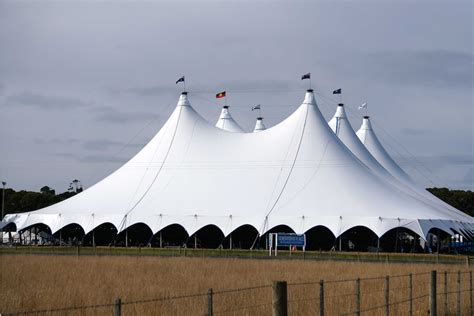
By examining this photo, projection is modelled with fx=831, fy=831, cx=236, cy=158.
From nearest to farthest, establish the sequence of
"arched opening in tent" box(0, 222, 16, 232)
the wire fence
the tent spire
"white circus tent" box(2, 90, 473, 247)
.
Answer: the wire fence, "white circus tent" box(2, 90, 473, 247), "arched opening in tent" box(0, 222, 16, 232), the tent spire

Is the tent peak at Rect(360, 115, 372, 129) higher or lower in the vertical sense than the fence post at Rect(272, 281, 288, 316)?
higher

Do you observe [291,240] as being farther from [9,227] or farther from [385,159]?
[385,159]

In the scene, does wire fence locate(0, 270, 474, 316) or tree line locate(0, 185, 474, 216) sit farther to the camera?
tree line locate(0, 185, 474, 216)

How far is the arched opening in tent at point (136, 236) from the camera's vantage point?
47.8m

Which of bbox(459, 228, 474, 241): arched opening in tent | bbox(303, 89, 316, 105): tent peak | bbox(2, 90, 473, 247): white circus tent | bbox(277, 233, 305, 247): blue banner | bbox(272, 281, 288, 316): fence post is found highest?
bbox(303, 89, 316, 105): tent peak

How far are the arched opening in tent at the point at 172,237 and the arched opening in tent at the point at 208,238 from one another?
3.12ft

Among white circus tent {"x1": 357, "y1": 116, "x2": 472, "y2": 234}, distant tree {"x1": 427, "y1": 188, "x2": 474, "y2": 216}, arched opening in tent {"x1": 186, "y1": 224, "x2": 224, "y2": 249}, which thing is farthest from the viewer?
distant tree {"x1": 427, "y1": 188, "x2": 474, "y2": 216}

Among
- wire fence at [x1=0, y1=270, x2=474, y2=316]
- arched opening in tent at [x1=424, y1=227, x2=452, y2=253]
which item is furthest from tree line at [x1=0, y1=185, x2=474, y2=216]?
wire fence at [x1=0, y1=270, x2=474, y2=316]

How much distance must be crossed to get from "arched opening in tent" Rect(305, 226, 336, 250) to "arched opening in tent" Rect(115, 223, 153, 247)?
9.48m

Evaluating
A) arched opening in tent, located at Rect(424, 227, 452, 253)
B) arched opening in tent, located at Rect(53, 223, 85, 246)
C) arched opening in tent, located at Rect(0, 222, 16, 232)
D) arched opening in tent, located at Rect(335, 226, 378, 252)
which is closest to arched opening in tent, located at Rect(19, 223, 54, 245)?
arched opening in tent, located at Rect(0, 222, 16, 232)

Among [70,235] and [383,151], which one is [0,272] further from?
[383,151]

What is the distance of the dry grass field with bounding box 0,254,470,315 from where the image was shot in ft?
43.5

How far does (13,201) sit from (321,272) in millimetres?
70899

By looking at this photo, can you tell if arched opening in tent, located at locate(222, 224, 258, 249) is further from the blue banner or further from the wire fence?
the wire fence
